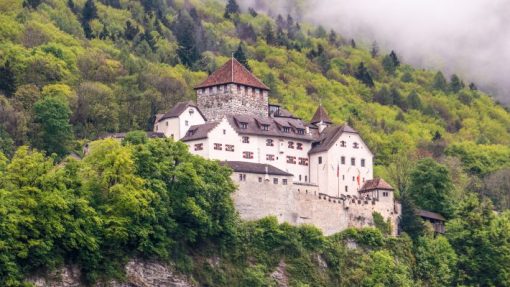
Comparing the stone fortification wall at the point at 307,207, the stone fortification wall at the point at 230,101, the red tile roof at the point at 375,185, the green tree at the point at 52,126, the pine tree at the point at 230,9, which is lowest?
the stone fortification wall at the point at 307,207

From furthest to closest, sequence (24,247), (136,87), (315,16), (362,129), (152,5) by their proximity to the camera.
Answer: (315,16) → (152,5) → (362,129) → (136,87) → (24,247)

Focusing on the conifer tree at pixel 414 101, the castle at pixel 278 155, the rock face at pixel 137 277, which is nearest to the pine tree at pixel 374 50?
the conifer tree at pixel 414 101

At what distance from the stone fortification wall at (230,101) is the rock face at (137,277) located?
1781 cm

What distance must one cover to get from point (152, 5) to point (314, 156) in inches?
2823

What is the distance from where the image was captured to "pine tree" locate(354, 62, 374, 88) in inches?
6476

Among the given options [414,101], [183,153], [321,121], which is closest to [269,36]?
[414,101]

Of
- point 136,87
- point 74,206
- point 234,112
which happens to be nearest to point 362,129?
point 136,87

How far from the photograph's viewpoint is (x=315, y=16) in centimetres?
19938

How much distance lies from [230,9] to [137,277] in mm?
109193

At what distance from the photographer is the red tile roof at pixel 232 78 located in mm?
95812

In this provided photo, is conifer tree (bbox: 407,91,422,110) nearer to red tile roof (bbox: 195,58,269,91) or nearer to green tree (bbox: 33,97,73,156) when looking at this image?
red tile roof (bbox: 195,58,269,91)

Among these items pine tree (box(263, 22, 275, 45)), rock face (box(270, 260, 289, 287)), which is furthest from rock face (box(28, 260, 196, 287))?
pine tree (box(263, 22, 275, 45))

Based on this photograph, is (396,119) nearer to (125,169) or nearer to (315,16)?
(315,16)

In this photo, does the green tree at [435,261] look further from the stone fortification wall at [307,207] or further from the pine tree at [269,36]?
the pine tree at [269,36]
